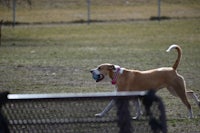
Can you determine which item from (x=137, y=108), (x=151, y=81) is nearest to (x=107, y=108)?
(x=137, y=108)

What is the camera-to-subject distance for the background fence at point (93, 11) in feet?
121

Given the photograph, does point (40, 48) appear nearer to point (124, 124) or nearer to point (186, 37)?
point (186, 37)

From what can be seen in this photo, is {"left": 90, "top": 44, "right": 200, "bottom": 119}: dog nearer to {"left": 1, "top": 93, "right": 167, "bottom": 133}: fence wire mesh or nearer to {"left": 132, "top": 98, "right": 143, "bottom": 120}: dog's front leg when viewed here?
{"left": 132, "top": 98, "right": 143, "bottom": 120}: dog's front leg

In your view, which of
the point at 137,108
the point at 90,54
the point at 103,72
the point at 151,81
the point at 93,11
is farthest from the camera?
the point at 93,11

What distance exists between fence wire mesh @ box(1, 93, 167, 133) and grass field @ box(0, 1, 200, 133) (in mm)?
4310

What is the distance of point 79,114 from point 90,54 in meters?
16.6

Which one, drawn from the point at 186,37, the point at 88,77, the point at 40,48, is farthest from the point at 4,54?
the point at 186,37

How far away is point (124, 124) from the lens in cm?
512

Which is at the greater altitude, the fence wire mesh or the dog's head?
the fence wire mesh

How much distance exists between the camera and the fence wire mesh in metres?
5.04

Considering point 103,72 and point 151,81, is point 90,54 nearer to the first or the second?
point 103,72

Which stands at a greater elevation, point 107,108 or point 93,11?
point 93,11

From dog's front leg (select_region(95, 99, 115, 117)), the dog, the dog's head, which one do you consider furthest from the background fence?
dog's front leg (select_region(95, 99, 115, 117))

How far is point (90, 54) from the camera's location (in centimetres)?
2173
